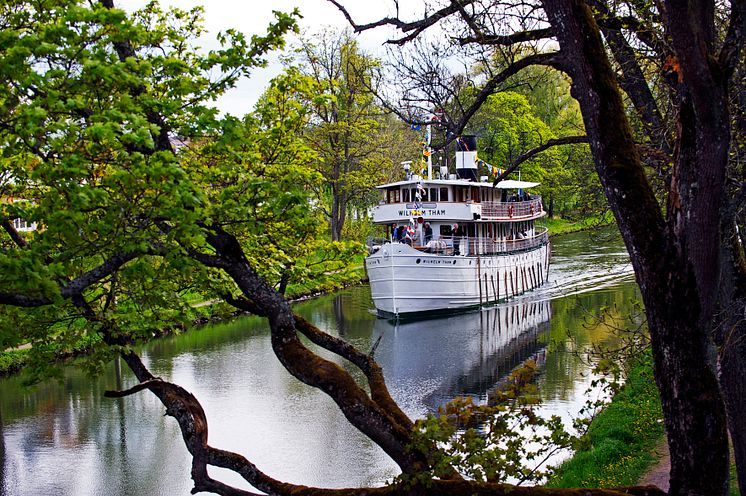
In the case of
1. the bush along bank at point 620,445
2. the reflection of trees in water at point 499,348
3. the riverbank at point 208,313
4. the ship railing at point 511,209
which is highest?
the ship railing at point 511,209

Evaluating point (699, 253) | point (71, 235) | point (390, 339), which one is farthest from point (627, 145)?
point (390, 339)

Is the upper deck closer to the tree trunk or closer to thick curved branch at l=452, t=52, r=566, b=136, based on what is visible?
thick curved branch at l=452, t=52, r=566, b=136

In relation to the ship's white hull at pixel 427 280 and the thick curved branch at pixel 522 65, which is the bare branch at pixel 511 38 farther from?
the ship's white hull at pixel 427 280

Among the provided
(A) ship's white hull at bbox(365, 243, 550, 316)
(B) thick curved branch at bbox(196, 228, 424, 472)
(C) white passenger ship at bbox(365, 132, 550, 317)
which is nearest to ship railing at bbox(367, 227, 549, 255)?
(C) white passenger ship at bbox(365, 132, 550, 317)

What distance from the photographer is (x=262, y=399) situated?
2053 centimetres

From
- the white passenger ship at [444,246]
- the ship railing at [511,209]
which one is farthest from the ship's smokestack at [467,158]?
the ship railing at [511,209]

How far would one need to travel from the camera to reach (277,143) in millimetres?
9938

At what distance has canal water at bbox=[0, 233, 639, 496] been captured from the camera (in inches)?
608

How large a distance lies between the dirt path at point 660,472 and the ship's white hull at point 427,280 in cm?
1991

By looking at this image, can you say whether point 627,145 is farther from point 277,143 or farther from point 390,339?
point 390,339

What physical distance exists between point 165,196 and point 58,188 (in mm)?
856

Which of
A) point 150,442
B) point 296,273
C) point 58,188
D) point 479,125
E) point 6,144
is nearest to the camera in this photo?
point 58,188

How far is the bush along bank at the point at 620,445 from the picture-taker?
12.3 meters

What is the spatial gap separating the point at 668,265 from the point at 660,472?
7162 mm
